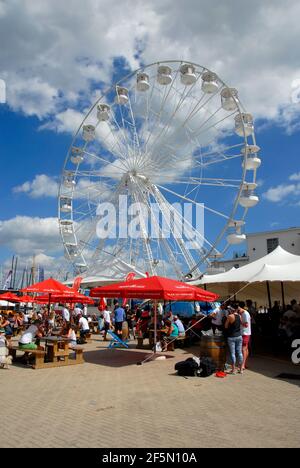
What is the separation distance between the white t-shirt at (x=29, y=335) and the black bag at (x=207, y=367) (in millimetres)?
4840

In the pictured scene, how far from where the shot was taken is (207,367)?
9.10 meters

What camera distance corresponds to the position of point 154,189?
24016 millimetres

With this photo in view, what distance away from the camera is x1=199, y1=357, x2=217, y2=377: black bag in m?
9.03

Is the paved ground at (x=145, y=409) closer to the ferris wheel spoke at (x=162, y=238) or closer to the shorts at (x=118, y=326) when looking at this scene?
the shorts at (x=118, y=326)

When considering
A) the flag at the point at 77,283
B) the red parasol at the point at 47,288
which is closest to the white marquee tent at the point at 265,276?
the red parasol at the point at 47,288

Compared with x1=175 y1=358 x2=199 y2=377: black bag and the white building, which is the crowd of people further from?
the white building

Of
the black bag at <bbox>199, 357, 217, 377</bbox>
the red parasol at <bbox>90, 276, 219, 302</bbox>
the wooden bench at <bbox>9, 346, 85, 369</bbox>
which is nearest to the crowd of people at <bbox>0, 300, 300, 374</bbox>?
the wooden bench at <bbox>9, 346, 85, 369</bbox>

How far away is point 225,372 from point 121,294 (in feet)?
11.8

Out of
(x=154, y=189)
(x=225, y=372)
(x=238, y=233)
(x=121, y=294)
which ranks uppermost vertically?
(x=154, y=189)

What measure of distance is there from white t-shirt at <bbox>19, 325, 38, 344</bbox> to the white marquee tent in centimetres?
586

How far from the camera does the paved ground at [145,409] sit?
4746 millimetres

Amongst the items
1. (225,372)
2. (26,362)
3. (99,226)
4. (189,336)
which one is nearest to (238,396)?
(225,372)
